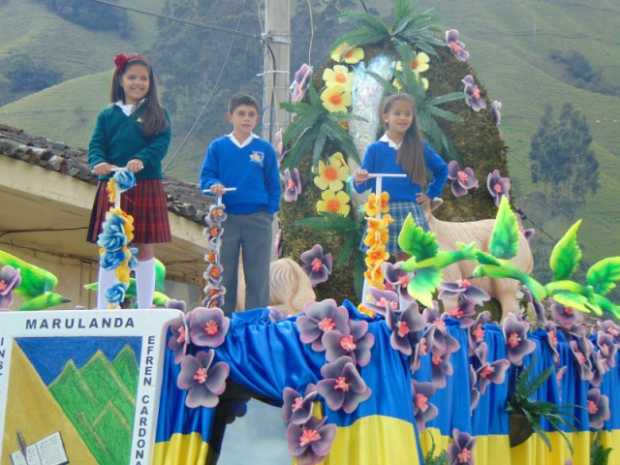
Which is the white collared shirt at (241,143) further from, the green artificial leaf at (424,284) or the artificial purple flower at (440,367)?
the artificial purple flower at (440,367)

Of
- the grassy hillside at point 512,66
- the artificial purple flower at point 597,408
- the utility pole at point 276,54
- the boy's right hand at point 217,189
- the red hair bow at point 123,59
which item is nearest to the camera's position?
the red hair bow at point 123,59

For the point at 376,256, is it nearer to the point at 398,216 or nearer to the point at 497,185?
the point at 398,216

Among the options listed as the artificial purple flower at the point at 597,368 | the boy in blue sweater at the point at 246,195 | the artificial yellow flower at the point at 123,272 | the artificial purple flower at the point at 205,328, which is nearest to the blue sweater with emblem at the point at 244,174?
the boy in blue sweater at the point at 246,195

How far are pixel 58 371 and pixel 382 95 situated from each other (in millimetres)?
3346

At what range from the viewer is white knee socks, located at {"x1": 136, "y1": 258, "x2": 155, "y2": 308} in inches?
299

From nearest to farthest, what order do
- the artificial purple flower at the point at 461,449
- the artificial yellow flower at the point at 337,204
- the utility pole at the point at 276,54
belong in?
1. the artificial purple flower at the point at 461,449
2. the artificial yellow flower at the point at 337,204
3. the utility pole at the point at 276,54

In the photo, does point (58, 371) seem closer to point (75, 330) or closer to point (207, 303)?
point (75, 330)

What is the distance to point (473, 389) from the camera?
7.37m

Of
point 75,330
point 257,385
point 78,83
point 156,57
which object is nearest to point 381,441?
point 257,385

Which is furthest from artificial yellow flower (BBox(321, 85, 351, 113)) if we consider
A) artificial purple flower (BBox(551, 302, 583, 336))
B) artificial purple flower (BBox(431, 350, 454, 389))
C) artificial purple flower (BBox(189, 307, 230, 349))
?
artificial purple flower (BBox(189, 307, 230, 349))

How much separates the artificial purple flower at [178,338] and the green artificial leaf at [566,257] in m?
2.02

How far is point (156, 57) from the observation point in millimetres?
45188

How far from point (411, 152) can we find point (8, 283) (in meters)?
2.45

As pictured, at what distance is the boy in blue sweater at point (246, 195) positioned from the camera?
8.08 m
